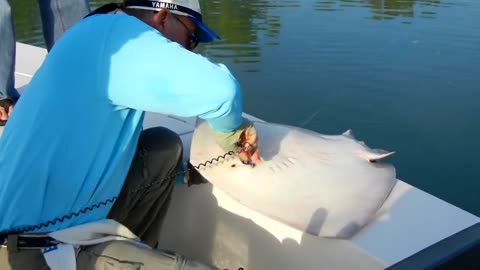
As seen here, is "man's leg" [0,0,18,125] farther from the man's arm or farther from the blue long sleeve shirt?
the man's arm

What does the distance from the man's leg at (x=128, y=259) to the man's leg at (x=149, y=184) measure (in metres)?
0.26

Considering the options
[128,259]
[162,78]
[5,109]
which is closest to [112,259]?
[128,259]

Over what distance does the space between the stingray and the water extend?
180cm

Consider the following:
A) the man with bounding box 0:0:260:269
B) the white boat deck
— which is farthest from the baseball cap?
the white boat deck

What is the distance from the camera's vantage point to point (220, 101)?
124 centimetres

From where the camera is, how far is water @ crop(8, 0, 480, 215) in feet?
12.3

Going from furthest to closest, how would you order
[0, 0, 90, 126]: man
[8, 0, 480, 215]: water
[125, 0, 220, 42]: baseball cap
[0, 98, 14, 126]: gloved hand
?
[8, 0, 480, 215]: water
[0, 0, 90, 126]: man
[0, 98, 14, 126]: gloved hand
[125, 0, 220, 42]: baseball cap

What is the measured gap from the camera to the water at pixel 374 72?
3.73 meters

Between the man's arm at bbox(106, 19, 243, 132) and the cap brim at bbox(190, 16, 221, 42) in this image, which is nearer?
the man's arm at bbox(106, 19, 243, 132)

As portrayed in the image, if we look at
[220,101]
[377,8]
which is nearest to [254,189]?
[220,101]

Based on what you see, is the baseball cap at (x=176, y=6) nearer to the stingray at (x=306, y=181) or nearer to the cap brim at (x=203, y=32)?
the cap brim at (x=203, y=32)

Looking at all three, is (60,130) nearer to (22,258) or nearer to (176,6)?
(22,258)

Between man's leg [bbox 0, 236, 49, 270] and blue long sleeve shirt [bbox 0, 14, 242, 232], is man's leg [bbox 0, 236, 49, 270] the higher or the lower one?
the lower one

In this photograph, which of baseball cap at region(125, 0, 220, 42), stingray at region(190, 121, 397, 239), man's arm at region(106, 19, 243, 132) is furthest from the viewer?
stingray at region(190, 121, 397, 239)
